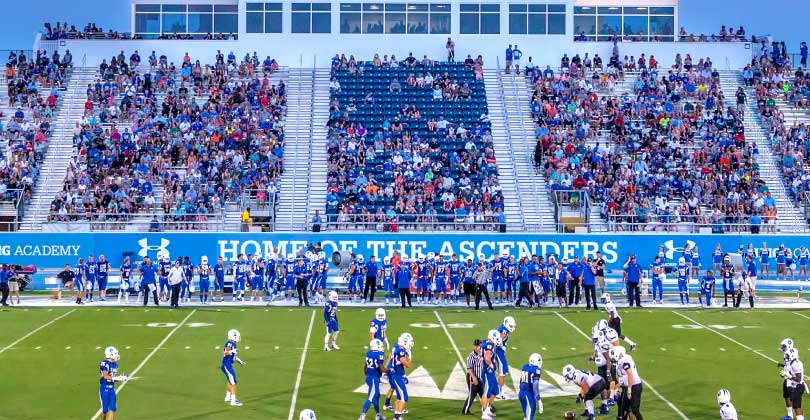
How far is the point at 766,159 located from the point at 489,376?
32.9 m

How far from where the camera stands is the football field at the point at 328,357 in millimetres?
19172

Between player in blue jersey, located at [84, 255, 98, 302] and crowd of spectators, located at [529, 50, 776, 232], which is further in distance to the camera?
crowd of spectators, located at [529, 50, 776, 232]

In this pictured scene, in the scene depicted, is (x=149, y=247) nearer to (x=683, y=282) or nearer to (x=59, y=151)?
(x=59, y=151)

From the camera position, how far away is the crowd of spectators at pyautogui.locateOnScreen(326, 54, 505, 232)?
4244cm

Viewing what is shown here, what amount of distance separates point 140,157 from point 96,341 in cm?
2062

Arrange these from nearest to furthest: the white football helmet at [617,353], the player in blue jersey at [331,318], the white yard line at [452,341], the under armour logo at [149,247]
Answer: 1. the white football helmet at [617,353]
2. the white yard line at [452,341]
3. the player in blue jersey at [331,318]
4. the under armour logo at [149,247]

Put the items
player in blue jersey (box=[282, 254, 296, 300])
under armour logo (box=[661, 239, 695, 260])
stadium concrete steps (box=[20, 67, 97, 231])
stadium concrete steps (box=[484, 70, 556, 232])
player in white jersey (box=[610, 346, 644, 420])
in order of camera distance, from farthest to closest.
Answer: stadium concrete steps (box=[484, 70, 556, 232]) → stadium concrete steps (box=[20, 67, 97, 231]) → under armour logo (box=[661, 239, 695, 260]) → player in blue jersey (box=[282, 254, 296, 300]) → player in white jersey (box=[610, 346, 644, 420])

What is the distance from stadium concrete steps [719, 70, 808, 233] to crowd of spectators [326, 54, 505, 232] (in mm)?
10829

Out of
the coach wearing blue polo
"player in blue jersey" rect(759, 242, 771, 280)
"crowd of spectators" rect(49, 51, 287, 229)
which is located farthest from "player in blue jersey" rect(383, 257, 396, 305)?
"player in blue jersey" rect(759, 242, 771, 280)

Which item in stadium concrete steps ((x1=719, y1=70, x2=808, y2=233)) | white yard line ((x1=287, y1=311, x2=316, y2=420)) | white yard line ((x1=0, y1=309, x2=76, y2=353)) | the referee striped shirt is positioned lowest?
white yard line ((x1=287, y1=311, x2=316, y2=420))

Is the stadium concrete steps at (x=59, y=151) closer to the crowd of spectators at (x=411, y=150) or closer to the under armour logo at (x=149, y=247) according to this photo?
the under armour logo at (x=149, y=247)

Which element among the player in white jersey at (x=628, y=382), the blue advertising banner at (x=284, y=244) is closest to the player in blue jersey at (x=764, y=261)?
the blue advertising banner at (x=284, y=244)

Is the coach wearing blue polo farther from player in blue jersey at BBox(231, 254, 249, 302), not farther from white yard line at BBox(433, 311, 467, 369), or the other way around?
player in blue jersey at BBox(231, 254, 249, 302)

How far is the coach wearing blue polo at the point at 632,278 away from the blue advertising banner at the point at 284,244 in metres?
6.11
